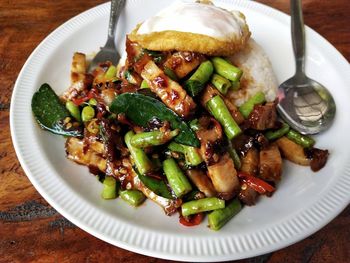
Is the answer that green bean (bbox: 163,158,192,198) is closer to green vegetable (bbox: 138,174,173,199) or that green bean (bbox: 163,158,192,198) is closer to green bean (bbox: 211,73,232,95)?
green vegetable (bbox: 138,174,173,199)

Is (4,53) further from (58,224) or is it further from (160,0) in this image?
(58,224)

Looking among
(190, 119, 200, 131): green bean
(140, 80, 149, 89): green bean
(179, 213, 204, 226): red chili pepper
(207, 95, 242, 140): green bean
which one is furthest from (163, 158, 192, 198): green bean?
(140, 80, 149, 89): green bean

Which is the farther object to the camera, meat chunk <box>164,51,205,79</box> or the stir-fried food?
meat chunk <box>164,51,205,79</box>

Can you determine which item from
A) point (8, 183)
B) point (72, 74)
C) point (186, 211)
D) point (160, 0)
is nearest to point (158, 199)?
point (186, 211)

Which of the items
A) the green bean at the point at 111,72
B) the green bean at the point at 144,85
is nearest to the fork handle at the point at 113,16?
the green bean at the point at 111,72

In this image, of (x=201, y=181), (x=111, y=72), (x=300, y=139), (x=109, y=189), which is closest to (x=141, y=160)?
(x=109, y=189)

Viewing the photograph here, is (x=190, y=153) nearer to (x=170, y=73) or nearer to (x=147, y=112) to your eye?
(x=147, y=112)
